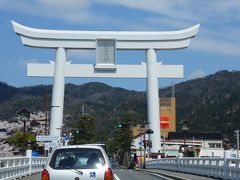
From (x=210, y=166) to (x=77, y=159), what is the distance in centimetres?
1756

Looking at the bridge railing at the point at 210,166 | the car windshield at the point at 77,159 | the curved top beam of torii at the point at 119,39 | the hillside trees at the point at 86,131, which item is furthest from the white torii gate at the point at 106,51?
the car windshield at the point at 77,159

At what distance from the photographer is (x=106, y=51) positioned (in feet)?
231

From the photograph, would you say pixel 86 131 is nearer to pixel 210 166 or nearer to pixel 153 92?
pixel 153 92

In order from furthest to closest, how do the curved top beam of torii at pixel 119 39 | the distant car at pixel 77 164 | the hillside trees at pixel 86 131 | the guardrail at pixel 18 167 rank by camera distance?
the hillside trees at pixel 86 131, the curved top beam of torii at pixel 119 39, the guardrail at pixel 18 167, the distant car at pixel 77 164

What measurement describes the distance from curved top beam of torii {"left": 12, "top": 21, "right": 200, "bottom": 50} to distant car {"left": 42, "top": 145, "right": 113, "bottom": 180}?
2201 inches

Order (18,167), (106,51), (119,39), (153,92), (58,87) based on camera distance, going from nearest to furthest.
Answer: (18,167) → (119,39) → (58,87) → (106,51) → (153,92)

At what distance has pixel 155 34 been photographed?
230ft

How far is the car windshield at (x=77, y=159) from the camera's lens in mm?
13422

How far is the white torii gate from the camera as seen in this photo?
6844cm

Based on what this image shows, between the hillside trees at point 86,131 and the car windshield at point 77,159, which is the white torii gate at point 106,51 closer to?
the hillside trees at point 86,131

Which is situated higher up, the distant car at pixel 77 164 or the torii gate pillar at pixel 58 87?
the torii gate pillar at pixel 58 87

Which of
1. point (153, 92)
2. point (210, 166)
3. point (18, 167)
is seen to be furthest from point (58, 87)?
point (210, 166)

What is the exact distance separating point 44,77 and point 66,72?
2.77 metres

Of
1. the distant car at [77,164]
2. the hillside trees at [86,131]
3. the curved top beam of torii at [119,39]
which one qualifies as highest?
the curved top beam of torii at [119,39]
